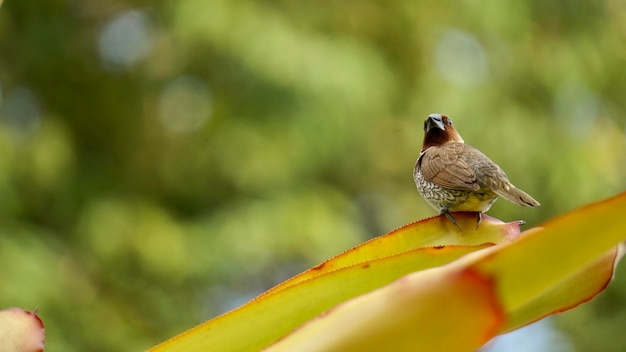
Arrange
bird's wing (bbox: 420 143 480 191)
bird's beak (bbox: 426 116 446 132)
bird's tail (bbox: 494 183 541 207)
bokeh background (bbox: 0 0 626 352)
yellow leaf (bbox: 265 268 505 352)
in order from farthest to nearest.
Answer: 1. bokeh background (bbox: 0 0 626 352)
2. bird's beak (bbox: 426 116 446 132)
3. bird's wing (bbox: 420 143 480 191)
4. bird's tail (bbox: 494 183 541 207)
5. yellow leaf (bbox: 265 268 505 352)

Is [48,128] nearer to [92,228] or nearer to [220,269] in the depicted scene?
[92,228]

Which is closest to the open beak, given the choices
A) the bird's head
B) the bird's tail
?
the bird's head

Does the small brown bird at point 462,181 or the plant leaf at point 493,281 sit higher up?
the small brown bird at point 462,181

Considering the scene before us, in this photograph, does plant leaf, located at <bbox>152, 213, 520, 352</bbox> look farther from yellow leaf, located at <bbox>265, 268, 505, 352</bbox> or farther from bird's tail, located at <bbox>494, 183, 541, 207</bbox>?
bird's tail, located at <bbox>494, 183, 541, 207</bbox>

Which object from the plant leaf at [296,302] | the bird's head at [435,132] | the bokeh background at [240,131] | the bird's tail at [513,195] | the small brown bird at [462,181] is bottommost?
the plant leaf at [296,302]

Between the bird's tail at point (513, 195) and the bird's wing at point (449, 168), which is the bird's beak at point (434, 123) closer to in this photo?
the bird's wing at point (449, 168)

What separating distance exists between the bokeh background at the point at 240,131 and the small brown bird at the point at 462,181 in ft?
9.57

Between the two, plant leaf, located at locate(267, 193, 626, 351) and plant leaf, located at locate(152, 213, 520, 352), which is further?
plant leaf, located at locate(152, 213, 520, 352)

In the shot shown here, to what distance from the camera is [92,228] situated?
16.0 feet

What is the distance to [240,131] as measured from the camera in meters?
4.97

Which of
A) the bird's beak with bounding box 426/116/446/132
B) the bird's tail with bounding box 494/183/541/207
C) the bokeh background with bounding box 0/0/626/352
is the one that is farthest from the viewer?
the bokeh background with bounding box 0/0/626/352

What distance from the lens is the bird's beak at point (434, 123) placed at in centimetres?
201

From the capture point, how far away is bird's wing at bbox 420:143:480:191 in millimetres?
1621

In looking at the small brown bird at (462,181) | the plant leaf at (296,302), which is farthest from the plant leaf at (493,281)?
the small brown bird at (462,181)
